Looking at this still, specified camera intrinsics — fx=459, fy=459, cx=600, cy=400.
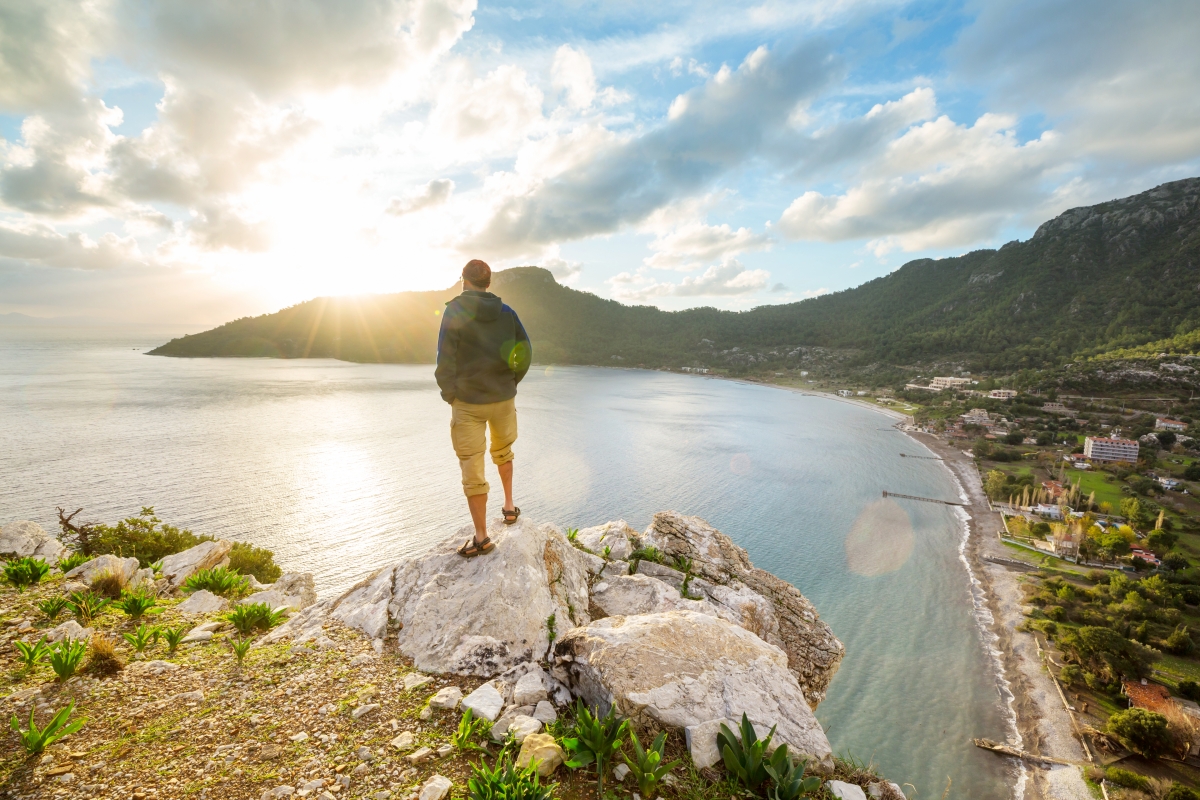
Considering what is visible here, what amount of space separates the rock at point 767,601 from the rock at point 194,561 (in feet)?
37.4

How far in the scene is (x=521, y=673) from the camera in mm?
5266

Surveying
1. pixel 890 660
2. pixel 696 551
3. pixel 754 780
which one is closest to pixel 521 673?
pixel 754 780

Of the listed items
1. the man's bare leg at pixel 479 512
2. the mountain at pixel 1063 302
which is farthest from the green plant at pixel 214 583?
the mountain at pixel 1063 302

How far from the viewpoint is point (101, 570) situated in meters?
8.47

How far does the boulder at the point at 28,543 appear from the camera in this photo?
10367 mm

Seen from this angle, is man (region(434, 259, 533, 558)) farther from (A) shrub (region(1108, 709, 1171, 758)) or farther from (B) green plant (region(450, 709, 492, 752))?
(A) shrub (region(1108, 709, 1171, 758))

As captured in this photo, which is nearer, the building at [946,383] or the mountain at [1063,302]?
the building at [946,383]

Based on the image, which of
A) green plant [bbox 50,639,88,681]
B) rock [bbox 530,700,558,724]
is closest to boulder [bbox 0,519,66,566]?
green plant [bbox 50,639,88,681]

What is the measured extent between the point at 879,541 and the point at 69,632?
169 ft

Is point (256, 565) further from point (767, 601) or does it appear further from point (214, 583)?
point (767, 601)

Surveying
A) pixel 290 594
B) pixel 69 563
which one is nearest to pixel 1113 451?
pixel 290 594

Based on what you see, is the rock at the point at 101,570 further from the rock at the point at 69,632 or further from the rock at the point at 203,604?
the rock at the point at 69,632

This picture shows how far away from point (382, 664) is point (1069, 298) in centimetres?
22392

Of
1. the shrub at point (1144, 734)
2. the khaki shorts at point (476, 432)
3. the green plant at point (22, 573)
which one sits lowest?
the shrub at point (1144, 734)
